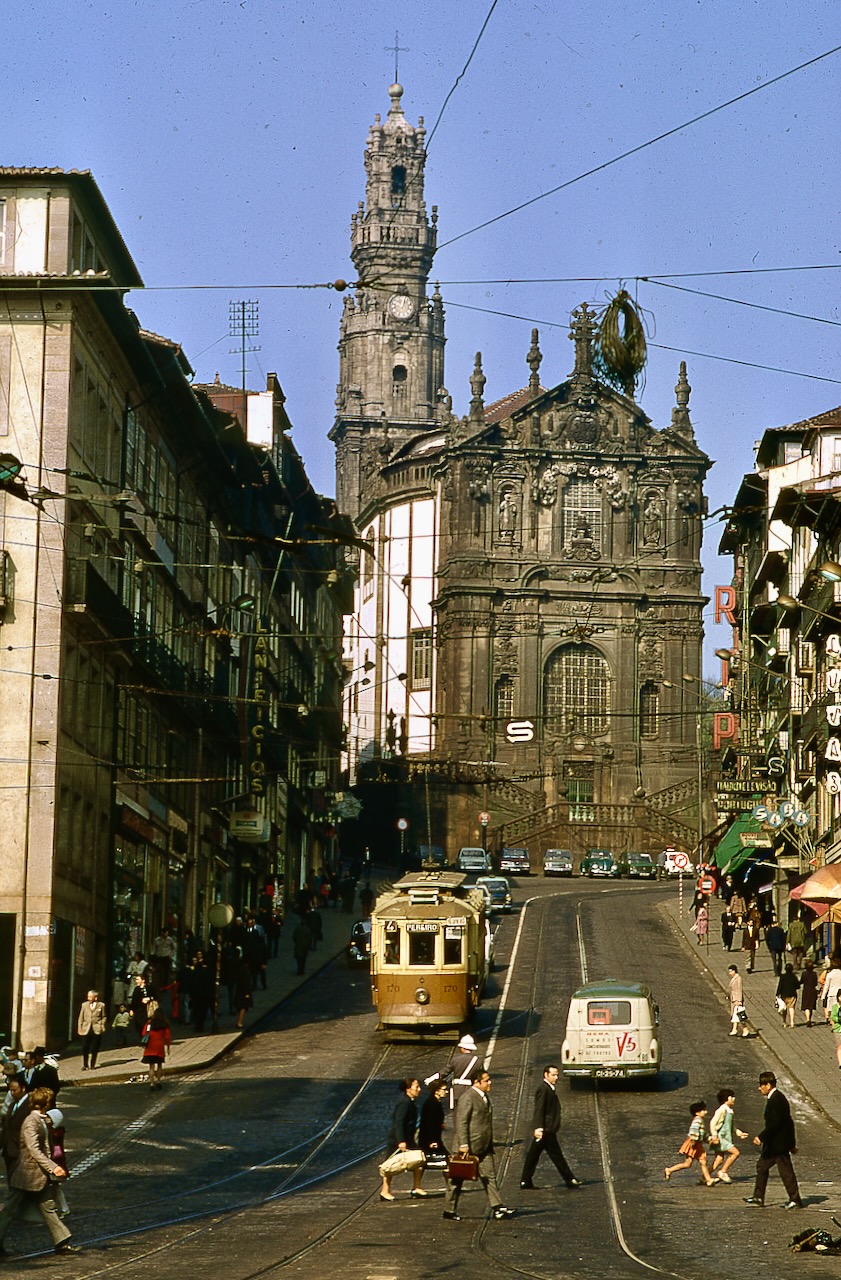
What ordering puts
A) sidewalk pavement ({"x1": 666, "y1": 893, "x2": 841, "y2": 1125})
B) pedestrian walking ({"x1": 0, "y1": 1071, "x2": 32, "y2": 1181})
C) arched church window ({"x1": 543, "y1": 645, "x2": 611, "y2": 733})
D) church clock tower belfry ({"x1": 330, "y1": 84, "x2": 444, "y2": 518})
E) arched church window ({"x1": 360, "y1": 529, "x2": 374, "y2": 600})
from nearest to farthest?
1. pedestrian walking ({"x1": 0, "y1": 1071, "x2": 32, "y2": 1181})
2. sidewalk pavement ({"x1": 666, "y1": 893, "x2": 841, "y2": 1125})
3. arched church window ({"x1": 543, "y1": 645, "x2": 611, "y2": 733})
4. arched church window ({"x1": 360, "y1": 529, "x2": 374, "y2": 600})
5. church clock tower belfry ({"x1": 330, "y1": 84, "x2": 444, "y2": 518})

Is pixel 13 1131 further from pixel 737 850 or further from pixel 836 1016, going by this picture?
pixel 737 850

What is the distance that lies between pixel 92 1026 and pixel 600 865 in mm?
62291

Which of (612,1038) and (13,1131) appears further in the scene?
(612,1038)

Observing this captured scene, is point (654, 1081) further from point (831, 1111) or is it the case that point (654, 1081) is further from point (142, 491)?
point (142, 491)

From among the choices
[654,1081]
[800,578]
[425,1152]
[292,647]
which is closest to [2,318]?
[654,1081]

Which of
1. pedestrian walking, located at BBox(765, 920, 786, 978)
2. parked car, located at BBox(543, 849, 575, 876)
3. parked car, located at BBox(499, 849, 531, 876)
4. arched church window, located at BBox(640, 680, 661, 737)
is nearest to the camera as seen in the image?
pedestrian walking, located at BBox(765, 920, 786, 978)

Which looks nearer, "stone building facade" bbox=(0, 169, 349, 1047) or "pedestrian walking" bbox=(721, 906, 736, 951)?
"stone building facade" bbox=(0, 169, 349, 1047)

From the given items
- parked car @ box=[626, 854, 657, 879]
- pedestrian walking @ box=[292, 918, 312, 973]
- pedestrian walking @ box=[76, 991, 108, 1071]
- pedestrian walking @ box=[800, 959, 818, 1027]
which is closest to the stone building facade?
pedestrian walking @ box=[76, 991, 108, 1071]

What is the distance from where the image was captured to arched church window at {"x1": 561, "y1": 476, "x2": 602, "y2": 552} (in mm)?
121250

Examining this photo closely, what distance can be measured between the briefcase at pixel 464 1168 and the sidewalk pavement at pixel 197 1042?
1493cm

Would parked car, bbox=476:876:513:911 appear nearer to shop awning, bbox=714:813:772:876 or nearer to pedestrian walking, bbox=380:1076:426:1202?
shop awning, bbox=714:813:772:876

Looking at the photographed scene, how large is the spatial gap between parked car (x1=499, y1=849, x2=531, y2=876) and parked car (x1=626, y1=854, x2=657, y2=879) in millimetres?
4609

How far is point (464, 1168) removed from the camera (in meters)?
25.0

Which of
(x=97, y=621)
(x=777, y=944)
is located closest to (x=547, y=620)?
(x=777, y=944)
